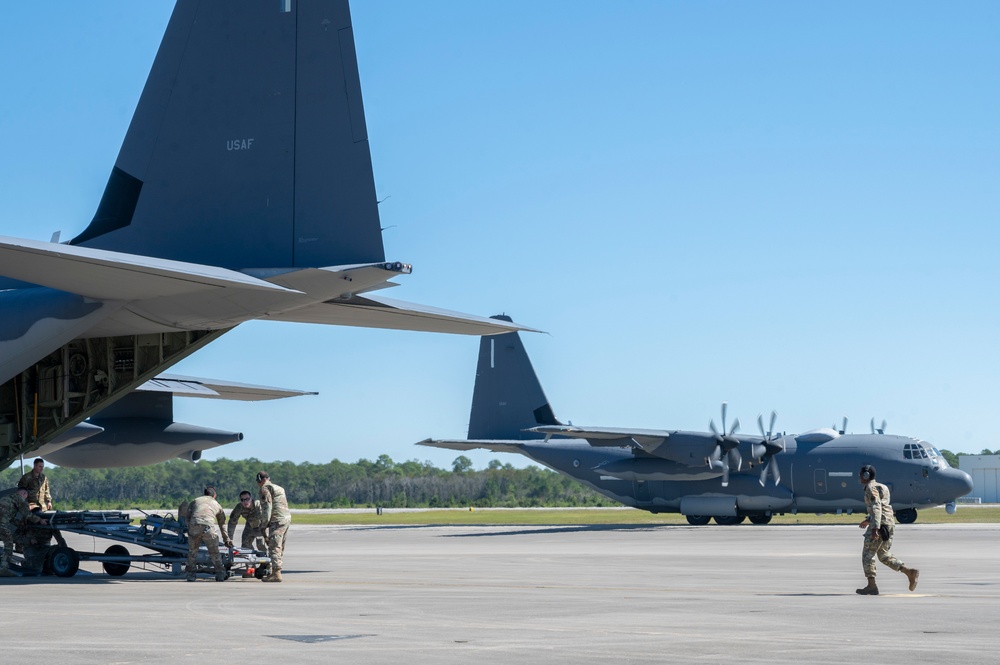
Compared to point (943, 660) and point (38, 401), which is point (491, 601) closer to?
point (943, 660)

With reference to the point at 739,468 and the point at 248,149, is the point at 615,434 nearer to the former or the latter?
the point at 739,468

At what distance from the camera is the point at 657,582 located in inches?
627

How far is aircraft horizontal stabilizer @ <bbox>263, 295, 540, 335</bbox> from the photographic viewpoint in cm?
1645

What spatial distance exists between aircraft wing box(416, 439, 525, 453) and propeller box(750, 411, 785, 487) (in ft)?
29.1

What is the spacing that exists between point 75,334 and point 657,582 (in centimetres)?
889

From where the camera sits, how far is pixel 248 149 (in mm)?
16047

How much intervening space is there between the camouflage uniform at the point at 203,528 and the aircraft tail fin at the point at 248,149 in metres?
3.46

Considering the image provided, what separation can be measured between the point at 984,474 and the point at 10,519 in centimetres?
8928

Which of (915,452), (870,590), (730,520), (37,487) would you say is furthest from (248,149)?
(730,520)

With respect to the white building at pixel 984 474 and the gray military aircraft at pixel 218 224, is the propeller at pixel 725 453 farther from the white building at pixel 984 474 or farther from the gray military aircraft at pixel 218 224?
the white building at pixel 984 474

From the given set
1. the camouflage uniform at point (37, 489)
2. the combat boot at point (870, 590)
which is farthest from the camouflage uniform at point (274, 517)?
the combat boot at point (870, 590)

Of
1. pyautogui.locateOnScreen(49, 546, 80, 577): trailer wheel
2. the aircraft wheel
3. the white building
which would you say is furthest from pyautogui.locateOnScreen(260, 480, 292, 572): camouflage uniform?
the white building

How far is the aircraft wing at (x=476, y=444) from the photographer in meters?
41.5

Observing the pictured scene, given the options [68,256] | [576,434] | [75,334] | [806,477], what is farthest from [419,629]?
[806,477]
